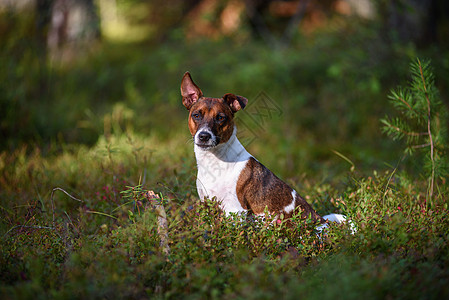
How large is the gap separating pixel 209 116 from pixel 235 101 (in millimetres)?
359

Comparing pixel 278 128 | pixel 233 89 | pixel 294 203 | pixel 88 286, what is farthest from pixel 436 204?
pixel 233 89

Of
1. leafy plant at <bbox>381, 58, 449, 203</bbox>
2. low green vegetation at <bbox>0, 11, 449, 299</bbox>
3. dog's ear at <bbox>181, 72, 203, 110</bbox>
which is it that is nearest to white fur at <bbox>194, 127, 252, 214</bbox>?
low green vegetation at <bbox>0, 11, 449, 299</bbox>

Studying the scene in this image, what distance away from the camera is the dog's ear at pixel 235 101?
12.8 feet

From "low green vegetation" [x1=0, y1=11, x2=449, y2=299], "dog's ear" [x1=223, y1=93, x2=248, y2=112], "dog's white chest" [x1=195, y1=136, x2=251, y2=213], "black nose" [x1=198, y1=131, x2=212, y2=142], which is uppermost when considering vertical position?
"dog's ear" [x1=223, y1=93, x2=248, y2=112]

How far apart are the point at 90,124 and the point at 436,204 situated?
5.54 metres

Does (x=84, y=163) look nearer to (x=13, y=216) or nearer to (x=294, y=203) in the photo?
(x=13, y=216)

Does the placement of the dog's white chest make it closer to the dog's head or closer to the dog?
the dog

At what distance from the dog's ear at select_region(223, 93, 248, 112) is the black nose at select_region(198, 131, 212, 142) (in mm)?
553

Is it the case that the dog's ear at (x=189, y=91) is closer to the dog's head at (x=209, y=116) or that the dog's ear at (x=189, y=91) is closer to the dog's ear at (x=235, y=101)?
the dog's head at (x=209, y=116)

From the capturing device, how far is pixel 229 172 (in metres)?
3.75

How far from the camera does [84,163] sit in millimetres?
5398

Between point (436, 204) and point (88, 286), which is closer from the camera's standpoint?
point (88, 286)

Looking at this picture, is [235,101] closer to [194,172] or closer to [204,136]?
[204,136]

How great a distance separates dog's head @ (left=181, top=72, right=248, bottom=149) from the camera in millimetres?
3586
